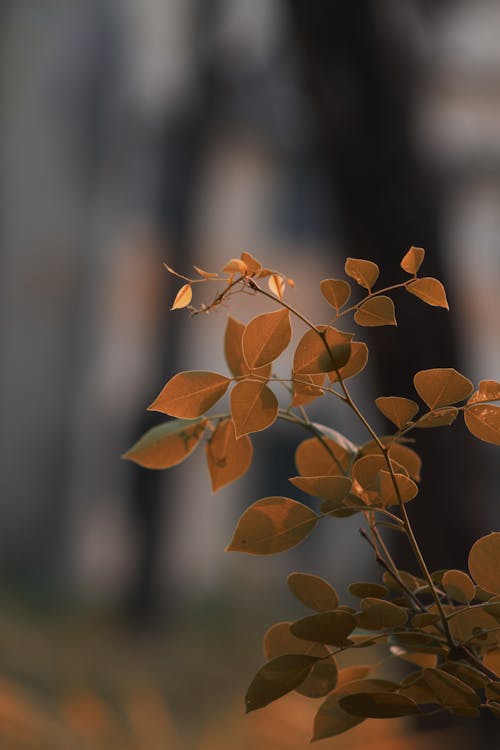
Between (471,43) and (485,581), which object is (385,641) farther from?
(471,43)

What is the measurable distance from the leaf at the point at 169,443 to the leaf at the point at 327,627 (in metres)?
0.06

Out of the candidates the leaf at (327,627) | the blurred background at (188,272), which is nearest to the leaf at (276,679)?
the leaf at (327,627)

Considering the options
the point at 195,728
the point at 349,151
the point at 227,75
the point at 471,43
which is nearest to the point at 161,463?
the point at 349,151

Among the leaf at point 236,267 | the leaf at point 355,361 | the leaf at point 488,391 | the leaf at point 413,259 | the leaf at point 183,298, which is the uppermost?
the leaf at point 413,259

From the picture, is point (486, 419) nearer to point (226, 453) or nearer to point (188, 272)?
point (226, 453)

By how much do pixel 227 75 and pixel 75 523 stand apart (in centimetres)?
157

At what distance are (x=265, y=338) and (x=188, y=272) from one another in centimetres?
238

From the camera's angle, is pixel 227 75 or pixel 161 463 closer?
pixel 161 463

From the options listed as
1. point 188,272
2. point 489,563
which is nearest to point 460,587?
point 489,563

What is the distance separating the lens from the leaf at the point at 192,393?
0.70 ft

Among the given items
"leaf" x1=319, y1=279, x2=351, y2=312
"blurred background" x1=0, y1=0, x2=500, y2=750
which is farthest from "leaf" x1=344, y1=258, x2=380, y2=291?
"blurred background" x1=0, y1=0, x2=500, y2=750

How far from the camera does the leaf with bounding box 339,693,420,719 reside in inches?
8.2

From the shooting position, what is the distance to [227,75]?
2.56 meters

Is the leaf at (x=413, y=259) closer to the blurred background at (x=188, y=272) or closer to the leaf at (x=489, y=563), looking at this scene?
the leaf at (x=489, y=563)
